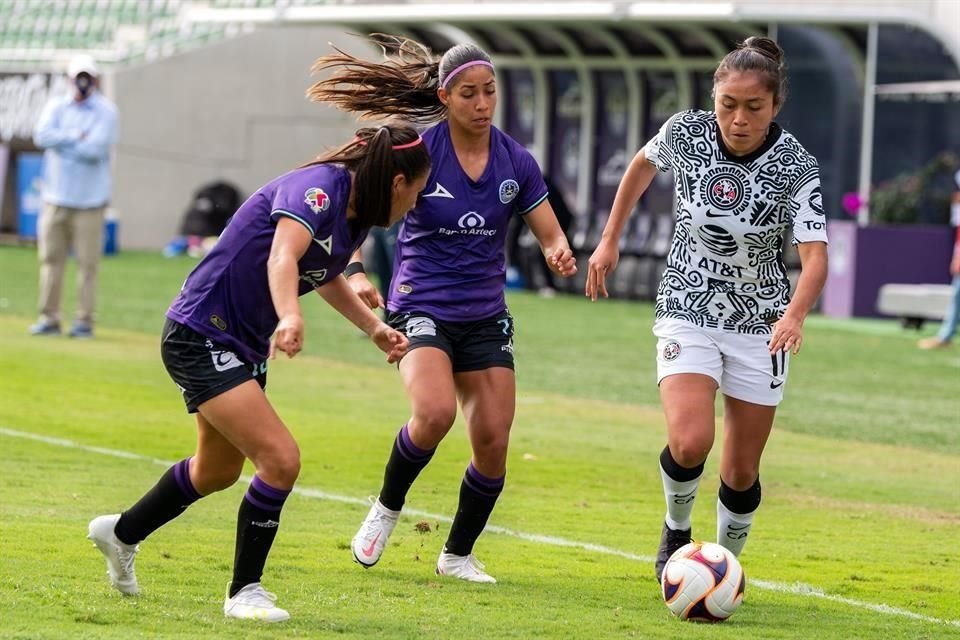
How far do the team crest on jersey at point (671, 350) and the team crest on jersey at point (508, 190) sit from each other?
2.83ft

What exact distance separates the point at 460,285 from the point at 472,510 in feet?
2.96

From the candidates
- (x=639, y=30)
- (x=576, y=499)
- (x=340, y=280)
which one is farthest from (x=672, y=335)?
(x=639, y=30)

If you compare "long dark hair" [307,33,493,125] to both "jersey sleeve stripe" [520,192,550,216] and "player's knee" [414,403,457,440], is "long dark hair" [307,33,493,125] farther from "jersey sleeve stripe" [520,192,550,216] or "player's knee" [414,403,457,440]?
"player's knee" [414,403,457,440]

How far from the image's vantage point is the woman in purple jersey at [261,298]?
5.95 metres

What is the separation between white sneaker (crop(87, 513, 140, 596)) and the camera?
249 inches

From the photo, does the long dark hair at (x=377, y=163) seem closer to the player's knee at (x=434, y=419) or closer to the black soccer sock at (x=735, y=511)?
the player's knee at (x=434, y=419)

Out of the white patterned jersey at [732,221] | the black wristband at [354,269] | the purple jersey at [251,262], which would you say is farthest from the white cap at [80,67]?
the purple jersey at [251,262]

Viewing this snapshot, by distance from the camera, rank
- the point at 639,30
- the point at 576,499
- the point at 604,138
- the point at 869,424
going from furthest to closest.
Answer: the point at 604,138, the point at 639,30, the point at 869,424, the point at 576,499

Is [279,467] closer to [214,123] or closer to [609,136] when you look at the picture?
[609,136]

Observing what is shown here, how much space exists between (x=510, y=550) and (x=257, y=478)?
7.00 ft

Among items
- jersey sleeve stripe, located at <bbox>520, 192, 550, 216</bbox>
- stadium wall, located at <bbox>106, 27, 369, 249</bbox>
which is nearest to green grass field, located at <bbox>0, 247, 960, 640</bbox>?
jersey sleeve stripe, located at <bbox>520, 192, 550, 216</bbox>

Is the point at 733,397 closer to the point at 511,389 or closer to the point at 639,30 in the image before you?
the point at 511,389

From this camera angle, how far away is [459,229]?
7078 millimetres

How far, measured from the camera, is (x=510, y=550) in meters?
7.93
